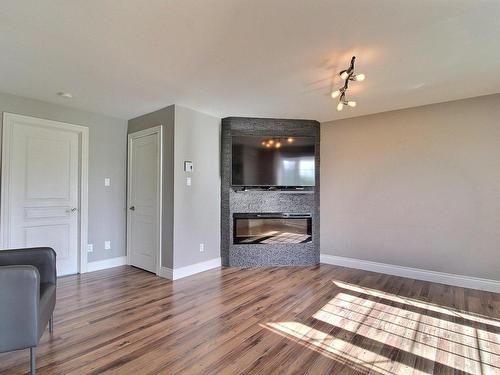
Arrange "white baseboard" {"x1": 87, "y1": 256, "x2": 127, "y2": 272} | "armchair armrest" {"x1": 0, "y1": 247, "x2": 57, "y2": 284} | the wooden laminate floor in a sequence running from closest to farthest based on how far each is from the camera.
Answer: the wooden laminate floor → "armchair armrest" {"x1": 0, "y1": 247, "x2": 57, "y2": 284} → "white baseboard" {"x1": 87, "y1": 256, "x2": 127, "y2": 272}

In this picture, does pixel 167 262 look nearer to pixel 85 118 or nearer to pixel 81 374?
pixel 81 374

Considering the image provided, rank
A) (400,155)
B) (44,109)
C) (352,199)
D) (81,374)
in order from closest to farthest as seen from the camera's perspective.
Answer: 1. (81,374)
2. (44,109)
3. (400,155)
4. (352,199)

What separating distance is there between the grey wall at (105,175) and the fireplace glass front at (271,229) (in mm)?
1849

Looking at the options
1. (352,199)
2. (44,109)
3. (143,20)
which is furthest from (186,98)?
(352,199)

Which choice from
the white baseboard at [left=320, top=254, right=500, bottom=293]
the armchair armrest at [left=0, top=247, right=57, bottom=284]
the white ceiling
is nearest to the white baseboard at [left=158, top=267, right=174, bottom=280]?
the armchair armrest at [left=0, top=247, right=57, bottom=284]

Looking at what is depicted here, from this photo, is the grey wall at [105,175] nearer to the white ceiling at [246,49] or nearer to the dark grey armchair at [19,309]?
the white ceiling at [246,49]

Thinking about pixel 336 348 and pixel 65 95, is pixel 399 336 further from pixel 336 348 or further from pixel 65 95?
pixel 65 95

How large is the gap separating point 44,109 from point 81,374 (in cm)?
326

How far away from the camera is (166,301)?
9.36 feet

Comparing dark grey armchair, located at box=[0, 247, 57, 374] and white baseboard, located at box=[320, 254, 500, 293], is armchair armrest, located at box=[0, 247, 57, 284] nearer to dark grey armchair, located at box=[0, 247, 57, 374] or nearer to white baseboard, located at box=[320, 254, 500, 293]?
dark grey armchair, located at box=[0, 247, 57, 374]

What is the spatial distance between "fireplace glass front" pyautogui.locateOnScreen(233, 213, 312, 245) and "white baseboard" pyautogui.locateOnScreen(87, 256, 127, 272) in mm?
1809

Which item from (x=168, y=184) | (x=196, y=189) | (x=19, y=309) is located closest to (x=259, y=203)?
(x=196, y=189)

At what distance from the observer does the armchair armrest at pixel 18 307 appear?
161 centimetres

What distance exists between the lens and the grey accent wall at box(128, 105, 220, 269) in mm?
3604
